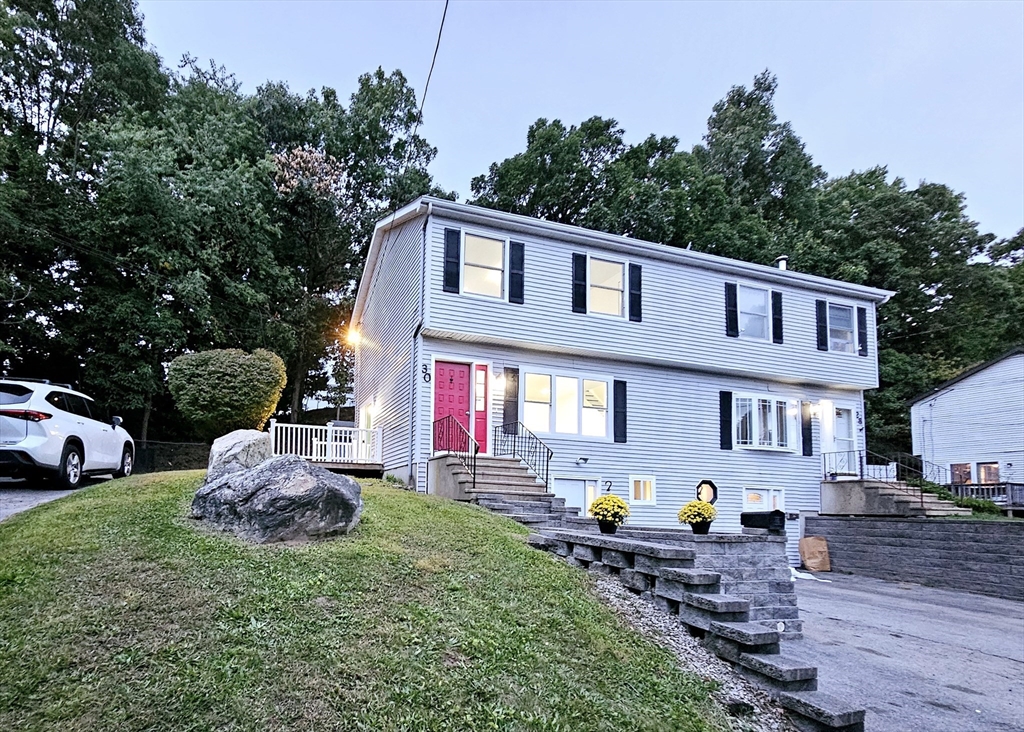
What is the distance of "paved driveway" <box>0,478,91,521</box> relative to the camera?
7.54 metres

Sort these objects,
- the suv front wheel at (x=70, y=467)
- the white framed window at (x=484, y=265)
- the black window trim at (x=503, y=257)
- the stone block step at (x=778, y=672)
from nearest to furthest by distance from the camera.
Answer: the stone block step at (x=778, y=672), the suv front wheel at (x=70, y=467), the black window trim at (x=503, y=257), the white framed window at (x=484, y=265)

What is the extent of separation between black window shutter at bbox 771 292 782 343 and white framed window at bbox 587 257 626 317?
4339mm

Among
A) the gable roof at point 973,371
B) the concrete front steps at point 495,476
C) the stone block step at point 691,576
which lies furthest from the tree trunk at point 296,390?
the gable roof at point 973,371

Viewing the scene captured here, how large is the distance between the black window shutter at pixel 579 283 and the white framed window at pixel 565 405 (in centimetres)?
156

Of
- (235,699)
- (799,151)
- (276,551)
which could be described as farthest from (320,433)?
(799,151)

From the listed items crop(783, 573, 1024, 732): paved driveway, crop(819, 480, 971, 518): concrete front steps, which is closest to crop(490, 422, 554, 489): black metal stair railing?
crop(783, 573, 1024, 732): paved driveway

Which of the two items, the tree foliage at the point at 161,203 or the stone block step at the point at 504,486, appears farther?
the tree foliage at the point at 161,203

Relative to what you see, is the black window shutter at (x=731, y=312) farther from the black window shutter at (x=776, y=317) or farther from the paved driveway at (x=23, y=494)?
the paved driveway at (x=23, y=494)

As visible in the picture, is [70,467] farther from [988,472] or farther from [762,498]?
[988,472]

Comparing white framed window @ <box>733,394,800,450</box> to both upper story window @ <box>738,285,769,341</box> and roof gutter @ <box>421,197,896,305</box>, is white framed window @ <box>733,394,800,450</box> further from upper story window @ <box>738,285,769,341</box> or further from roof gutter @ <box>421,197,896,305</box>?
roof gutter @ <box>421,197,896,305</box>

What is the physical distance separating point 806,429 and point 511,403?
8.24 metres

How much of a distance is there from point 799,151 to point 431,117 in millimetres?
17941

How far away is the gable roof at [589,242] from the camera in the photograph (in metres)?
12.6

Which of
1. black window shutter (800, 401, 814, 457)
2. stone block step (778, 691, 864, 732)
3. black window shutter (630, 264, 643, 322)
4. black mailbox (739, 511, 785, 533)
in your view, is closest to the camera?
stone block step (778, 691, 864, 732)
